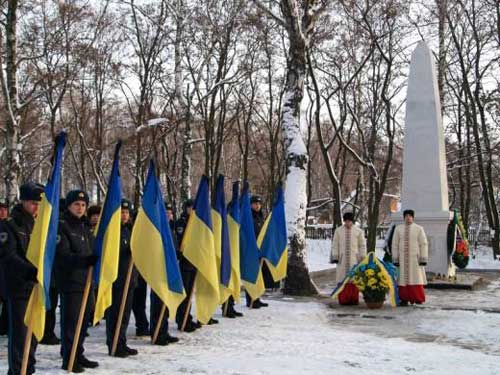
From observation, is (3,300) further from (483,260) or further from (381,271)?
(483,260)

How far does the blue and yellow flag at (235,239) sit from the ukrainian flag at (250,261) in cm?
33

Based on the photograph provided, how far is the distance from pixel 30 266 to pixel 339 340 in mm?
3878

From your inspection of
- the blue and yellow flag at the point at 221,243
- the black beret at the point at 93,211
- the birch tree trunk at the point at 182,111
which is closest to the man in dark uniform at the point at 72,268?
the black beret at the point at 93,211

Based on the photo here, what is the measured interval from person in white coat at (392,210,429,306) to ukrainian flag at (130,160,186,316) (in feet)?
17.4

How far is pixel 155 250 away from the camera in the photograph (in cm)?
669

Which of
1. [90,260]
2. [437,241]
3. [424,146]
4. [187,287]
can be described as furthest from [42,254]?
[424,146]

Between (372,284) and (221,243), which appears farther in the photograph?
(372,284)

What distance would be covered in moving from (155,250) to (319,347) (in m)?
2.18

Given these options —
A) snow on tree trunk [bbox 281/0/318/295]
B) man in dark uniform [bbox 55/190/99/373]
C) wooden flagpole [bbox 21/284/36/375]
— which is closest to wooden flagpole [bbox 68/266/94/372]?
man in dark uniform [bbox 55/190/99/373]

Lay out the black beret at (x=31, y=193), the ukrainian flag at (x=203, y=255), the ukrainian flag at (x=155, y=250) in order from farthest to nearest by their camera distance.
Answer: the ukrainian flag at (x=203, y=255)
the ukrainian flag at (x=155, y=250)
the black beret at (x=31, y=193)

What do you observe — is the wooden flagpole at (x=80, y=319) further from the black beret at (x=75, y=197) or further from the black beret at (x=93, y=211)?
the black beret at (x=93, y=211)

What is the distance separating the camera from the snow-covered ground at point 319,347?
19.4ft

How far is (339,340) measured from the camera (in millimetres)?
7316

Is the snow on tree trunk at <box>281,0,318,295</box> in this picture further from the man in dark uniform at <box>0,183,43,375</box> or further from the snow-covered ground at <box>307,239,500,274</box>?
the man in dark uniform at <box>0,183,43,375</box>
